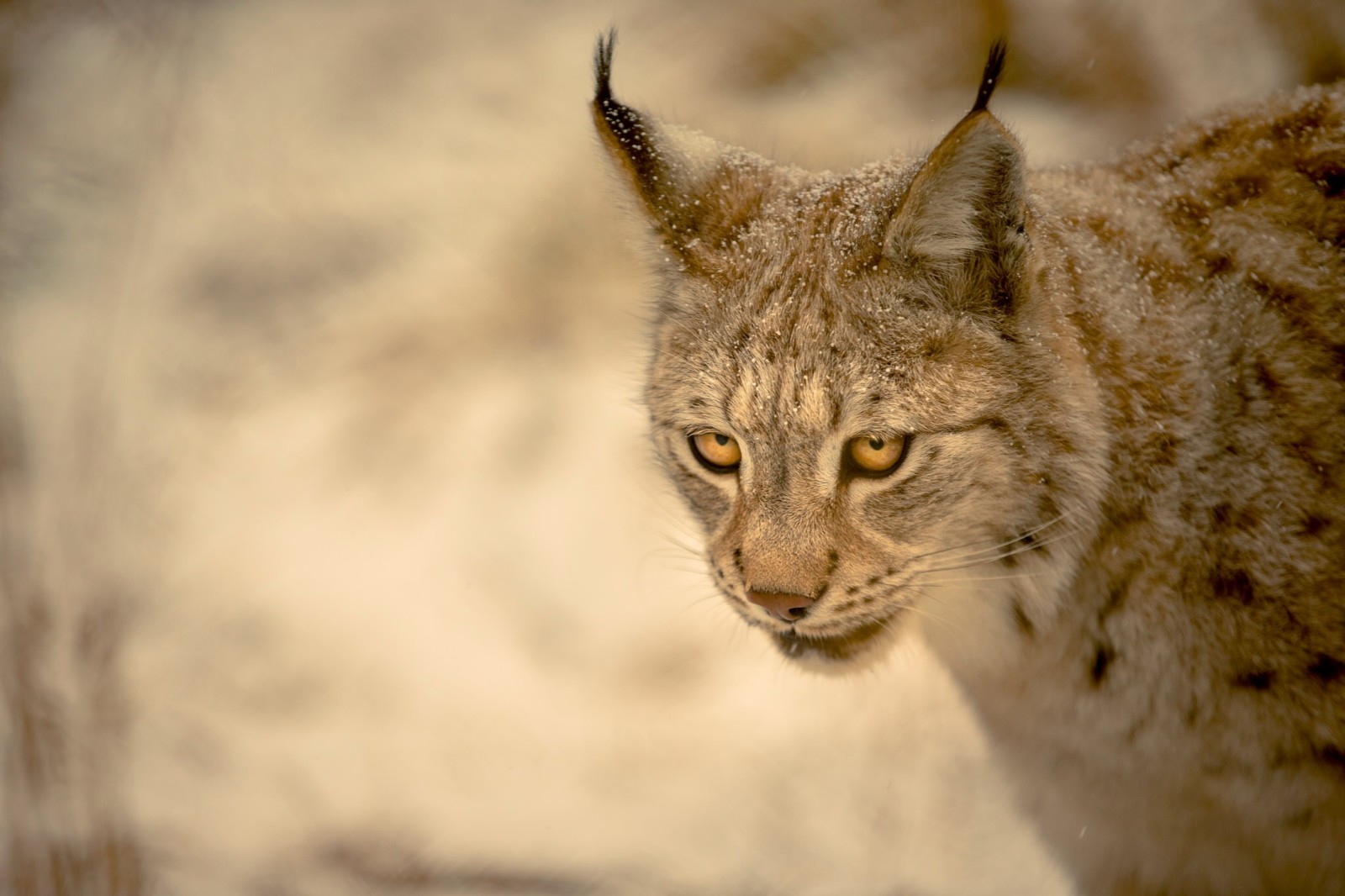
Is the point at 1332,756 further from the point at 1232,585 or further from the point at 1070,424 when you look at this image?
the point at 1070,424

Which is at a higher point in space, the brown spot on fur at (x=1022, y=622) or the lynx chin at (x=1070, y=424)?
the lynx chin at (x=1070, y=424)

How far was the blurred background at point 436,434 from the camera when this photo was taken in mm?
2072

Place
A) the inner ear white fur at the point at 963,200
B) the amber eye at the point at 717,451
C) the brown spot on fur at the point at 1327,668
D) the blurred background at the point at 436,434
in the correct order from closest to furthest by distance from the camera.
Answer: the inner ear white fur at the point at 963,200 → the brown spot on fur at the point at 1327,668 → the amber eye at the point at 717,451 → the blurred background at the point at 436,434

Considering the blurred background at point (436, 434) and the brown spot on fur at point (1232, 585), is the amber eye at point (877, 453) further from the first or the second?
the blurred background at point (436, 434)

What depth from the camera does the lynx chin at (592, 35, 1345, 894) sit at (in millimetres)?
1315

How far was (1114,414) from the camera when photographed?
138cm

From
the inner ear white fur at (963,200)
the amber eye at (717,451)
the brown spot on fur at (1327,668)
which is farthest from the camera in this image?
the amber eye at (717,451)

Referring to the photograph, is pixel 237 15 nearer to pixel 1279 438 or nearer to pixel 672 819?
pixel 672 819

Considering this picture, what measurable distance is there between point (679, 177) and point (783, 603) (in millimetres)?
718

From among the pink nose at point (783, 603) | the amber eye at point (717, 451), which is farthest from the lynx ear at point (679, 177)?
A: the pink nose at point (783, 603)

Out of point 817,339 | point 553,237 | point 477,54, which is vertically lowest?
point 817,339

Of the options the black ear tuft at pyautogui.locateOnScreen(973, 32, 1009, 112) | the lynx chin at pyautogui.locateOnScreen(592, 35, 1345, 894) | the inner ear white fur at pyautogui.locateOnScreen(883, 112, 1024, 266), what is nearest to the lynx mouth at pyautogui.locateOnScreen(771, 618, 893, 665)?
the lynx chin at pyautogui.locateOnScreen(592, 35, 1345, 894)

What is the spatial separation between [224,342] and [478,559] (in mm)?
847

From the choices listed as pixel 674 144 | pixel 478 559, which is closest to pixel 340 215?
pixel 478 559
